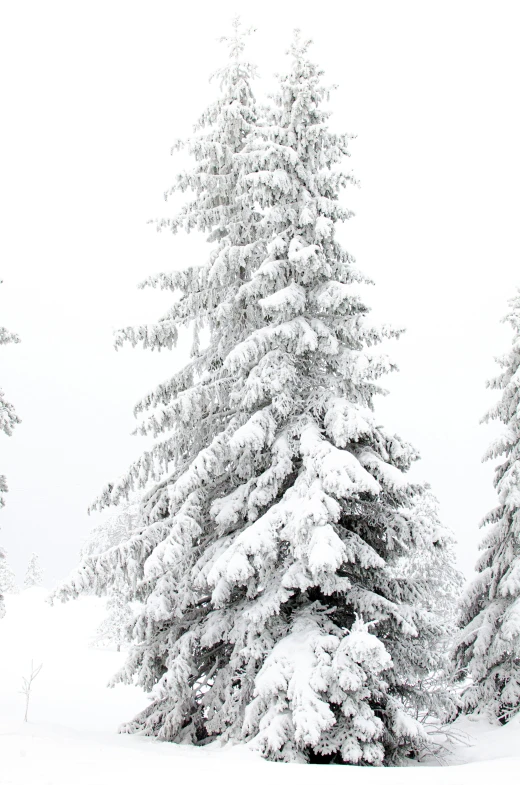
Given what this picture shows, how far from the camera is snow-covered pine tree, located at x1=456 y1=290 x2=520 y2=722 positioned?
1380 cm

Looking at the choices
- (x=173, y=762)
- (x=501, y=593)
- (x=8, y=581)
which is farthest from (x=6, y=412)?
(x=8, y=581)

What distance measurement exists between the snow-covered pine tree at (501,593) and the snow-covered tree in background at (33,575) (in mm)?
77031

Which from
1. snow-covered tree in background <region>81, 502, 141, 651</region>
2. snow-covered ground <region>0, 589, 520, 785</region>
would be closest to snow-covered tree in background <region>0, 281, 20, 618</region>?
snow-covered ground <region>0, 589, 520, 785</region>

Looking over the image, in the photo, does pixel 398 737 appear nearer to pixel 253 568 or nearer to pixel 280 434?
pixel 253 568

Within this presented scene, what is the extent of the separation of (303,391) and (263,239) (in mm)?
3380

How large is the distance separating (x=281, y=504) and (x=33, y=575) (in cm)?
8197

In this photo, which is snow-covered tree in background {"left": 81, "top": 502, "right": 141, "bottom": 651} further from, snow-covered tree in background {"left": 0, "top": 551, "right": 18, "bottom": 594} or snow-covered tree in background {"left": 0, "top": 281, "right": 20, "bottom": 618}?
snow-covered tree in background {"left": 0, "top": 551, "right": 18, "bottom": 594}

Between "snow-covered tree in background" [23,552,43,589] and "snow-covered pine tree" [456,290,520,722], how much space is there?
7703 centimetres

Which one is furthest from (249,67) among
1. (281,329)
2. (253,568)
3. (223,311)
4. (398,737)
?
(398,737)

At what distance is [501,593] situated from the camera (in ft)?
46.3

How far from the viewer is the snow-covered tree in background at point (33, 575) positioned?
80000mm

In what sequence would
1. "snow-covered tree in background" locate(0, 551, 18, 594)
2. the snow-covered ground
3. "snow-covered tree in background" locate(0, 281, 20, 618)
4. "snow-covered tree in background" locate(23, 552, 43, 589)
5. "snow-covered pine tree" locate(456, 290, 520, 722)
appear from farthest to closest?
1. "snow-covered tree in background" locate(23, 552, 43, 589)
2. "snow-covered tree in background" locate(0, 551, 18, 594)
3. "snow-covered tree in background" locate(0, 281, 20, 618)
4. "snow-covered pine tree" locate(456, 290, 520, 722)
5. the snow-covered ground

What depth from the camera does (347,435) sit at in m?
9.47

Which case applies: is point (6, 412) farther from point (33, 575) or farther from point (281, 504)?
point (33, 575)
